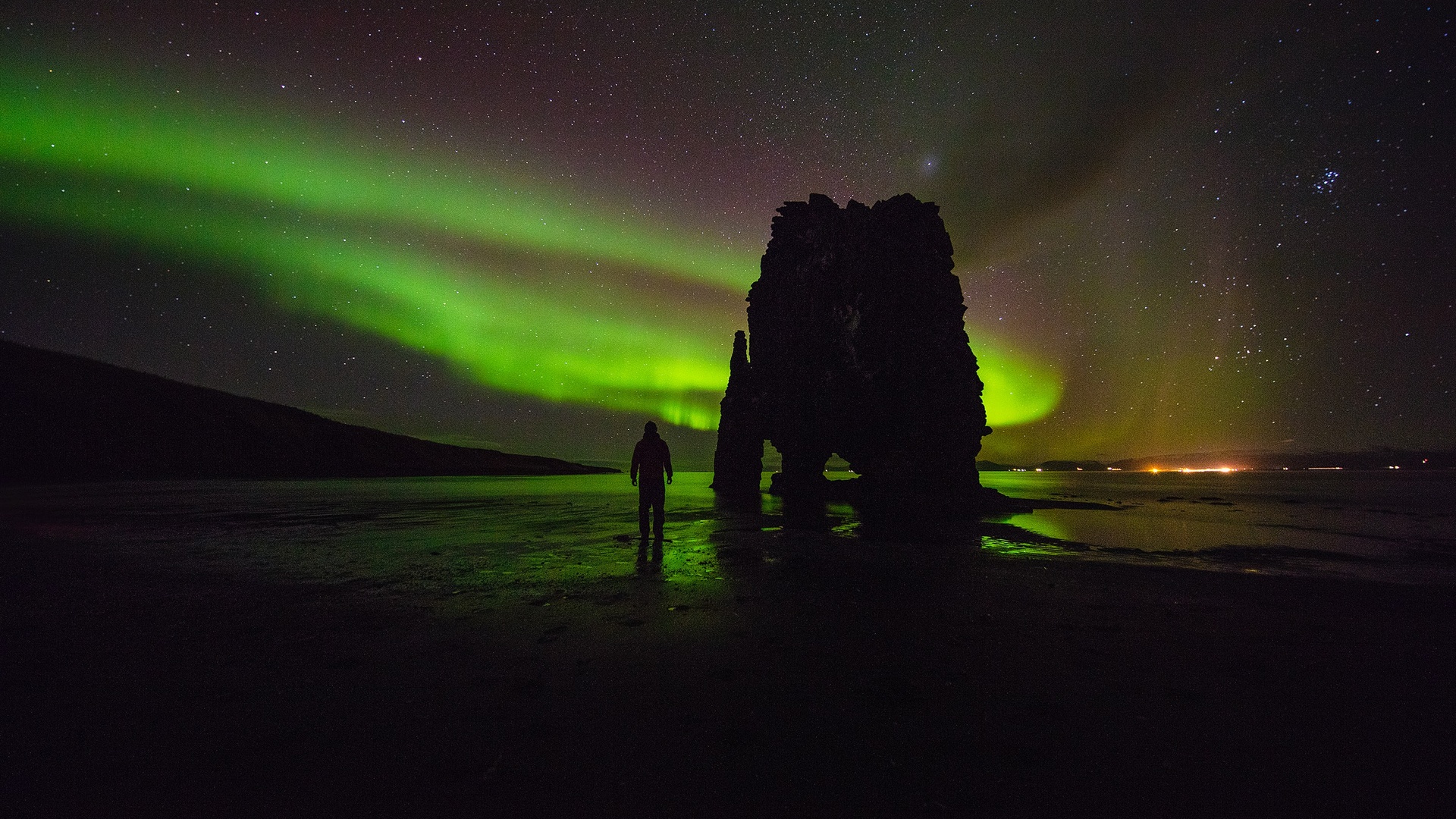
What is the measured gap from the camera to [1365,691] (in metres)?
4.57

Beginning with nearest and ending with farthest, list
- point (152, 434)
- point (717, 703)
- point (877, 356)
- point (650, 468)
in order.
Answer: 1. point (717, 703)
2. point (650, 468)
3. point (877, 356)
4. point (152, 434)

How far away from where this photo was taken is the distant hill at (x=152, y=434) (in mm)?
61000

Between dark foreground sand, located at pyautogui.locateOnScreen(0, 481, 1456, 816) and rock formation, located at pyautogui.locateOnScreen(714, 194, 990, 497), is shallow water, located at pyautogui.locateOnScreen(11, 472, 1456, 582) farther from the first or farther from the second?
rock formation, located at pyautogui.locateOnScreen(714, 194, 990, 497)

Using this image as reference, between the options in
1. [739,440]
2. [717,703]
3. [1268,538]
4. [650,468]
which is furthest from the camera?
[739,440]

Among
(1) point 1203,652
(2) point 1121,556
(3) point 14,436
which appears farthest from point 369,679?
(3) point 14,436

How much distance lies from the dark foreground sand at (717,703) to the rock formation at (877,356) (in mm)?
22999

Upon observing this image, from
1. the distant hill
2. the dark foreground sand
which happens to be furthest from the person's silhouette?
the distant hill

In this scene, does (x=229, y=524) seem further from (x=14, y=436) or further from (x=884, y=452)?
(x=14, y=436)

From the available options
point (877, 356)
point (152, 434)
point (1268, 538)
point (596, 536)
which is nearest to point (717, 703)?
point (596, 536)

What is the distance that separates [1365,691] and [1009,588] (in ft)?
13.8

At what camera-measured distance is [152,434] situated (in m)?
74.0

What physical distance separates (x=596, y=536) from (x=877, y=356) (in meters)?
22.6

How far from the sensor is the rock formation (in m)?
30.8

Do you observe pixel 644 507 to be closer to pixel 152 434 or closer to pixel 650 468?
pixel 650 468
